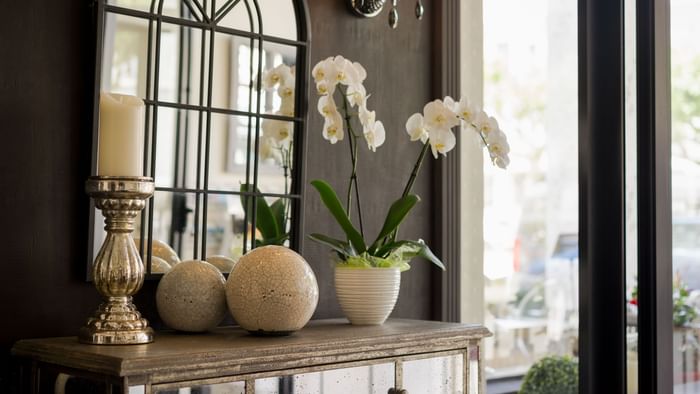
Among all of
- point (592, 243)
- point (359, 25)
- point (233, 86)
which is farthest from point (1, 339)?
point (592, 243)

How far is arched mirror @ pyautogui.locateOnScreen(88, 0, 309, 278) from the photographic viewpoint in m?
1.76

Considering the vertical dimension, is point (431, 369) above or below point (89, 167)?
below

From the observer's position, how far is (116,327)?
151 cm

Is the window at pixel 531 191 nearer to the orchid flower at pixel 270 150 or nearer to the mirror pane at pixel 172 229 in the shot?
the orchid flower at pixel 270 150

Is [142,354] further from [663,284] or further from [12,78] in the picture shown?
[663,284]

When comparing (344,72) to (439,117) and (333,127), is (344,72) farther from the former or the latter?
(439,117)

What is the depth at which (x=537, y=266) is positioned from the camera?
22.2 feet

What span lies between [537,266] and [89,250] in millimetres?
5466

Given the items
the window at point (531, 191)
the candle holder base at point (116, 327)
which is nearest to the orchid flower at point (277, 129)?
the candle holder base at point (116, 327)

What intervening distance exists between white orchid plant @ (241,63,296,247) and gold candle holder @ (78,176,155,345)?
1.35 feet

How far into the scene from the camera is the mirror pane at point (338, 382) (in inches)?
60.7

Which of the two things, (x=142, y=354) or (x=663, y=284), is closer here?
(x=142, y=354)

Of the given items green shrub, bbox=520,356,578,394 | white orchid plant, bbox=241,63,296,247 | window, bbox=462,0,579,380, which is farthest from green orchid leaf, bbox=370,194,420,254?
window, bbox=462,0,579,380

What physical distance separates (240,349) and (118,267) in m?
0.27
